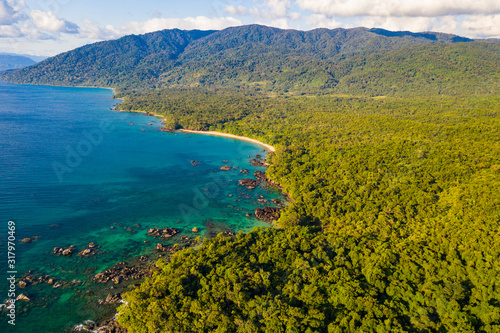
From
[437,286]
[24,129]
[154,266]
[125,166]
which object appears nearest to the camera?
[437,286]

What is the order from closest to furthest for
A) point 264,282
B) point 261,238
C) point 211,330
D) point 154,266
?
1. point 211,330
2. point 264,282
3. point 154,266
4. point 261,238

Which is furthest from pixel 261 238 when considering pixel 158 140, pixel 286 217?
pixel 158 140

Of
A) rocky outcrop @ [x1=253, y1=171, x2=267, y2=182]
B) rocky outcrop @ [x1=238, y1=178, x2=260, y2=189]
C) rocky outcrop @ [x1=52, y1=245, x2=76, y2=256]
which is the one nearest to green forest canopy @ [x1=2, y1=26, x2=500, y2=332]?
rocky outcrop @ [x1=253, y1=171, x2=267, y2=182]

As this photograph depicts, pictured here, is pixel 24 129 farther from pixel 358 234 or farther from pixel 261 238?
pixel 358 234

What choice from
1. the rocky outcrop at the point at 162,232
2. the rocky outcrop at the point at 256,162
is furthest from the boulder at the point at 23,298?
the rocky outcrop at the point at 256,162

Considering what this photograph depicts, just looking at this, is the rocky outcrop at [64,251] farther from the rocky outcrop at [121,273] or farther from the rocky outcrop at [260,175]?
the rocky outcrop at [260,175]

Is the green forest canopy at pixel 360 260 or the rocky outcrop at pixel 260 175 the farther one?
the rocky outcrop at pixel 260 175
